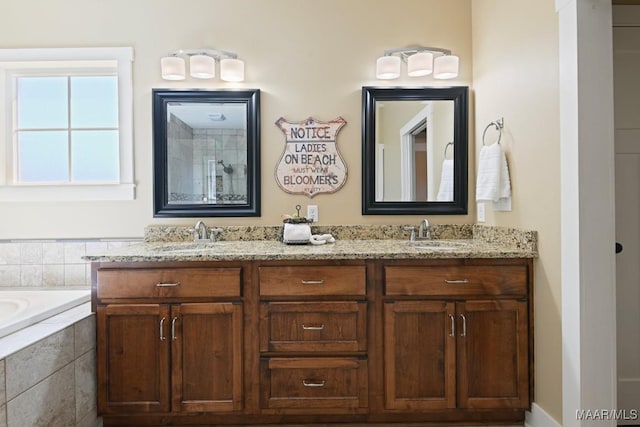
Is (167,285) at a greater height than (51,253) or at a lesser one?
lesser

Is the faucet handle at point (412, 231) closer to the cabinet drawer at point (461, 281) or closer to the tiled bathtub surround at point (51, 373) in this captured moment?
the cabinet drawer at point (461, 281)

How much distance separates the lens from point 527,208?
1994 millimetres

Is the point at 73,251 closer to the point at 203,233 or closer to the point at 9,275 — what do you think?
Answer: the point at 9,275

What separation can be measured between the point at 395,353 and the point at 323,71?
1.79 metres

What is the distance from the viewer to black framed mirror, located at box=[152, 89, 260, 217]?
2.58 m

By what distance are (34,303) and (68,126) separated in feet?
3.87

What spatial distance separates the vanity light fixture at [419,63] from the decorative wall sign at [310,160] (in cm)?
43

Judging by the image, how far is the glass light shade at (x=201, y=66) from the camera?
249 centimetres

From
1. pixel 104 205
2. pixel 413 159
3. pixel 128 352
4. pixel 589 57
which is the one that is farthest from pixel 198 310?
pixel 589 57

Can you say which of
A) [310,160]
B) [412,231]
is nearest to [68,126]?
[310,160]

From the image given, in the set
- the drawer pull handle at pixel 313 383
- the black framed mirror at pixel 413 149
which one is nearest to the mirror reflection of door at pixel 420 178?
the black framed mirror at pixel 413 149

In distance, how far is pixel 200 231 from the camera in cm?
252

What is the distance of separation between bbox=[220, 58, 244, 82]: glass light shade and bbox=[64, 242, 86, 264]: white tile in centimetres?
143

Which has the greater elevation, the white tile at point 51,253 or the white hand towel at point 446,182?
the white hand towel at point 446,182
